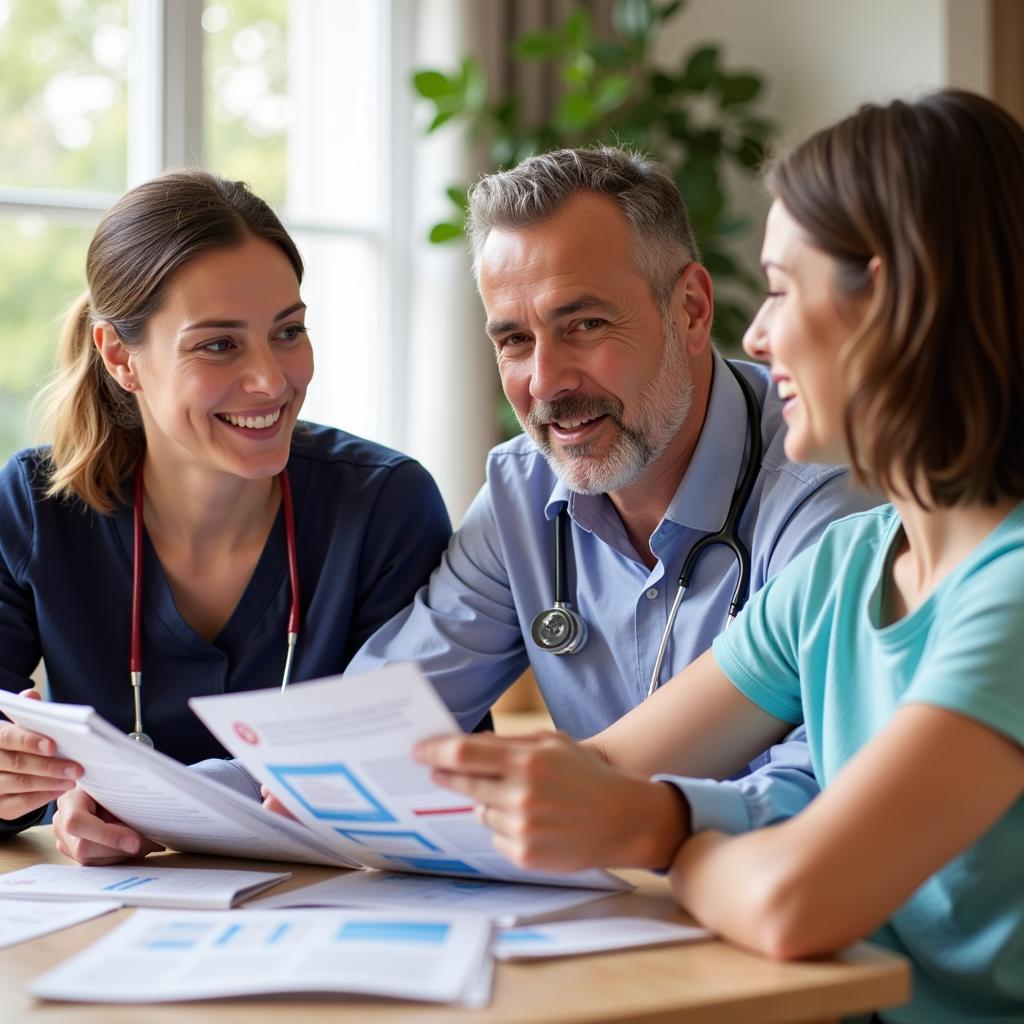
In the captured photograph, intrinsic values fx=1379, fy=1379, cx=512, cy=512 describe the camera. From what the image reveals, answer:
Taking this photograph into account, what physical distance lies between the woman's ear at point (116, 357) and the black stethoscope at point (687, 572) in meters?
0.69

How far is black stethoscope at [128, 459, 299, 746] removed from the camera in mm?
1967

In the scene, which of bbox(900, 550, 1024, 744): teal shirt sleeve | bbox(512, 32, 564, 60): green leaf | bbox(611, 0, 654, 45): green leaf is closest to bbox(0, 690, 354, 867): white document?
bbox(900, 550, 1024, 744): teal shirt sleeve

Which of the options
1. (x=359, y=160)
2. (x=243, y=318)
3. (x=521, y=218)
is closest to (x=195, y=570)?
(x=243, y=318)

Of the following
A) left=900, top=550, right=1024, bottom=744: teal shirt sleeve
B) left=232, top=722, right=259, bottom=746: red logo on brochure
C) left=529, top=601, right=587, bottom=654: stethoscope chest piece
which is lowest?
left=529, top=601, right=587, bottom=654: stethoscope chest piece

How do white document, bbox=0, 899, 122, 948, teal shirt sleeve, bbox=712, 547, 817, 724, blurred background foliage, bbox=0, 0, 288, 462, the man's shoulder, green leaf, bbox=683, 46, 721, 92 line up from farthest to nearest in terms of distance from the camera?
1. green leaf, bbox=683, 46, 721, 92
2. blurred background foliage, bbox=0, 0, 288, 462
3. the man's shoulder
4. teal shirt sleeve, bbox=712, 547, 817, 724
5. white document, bbox=0, 899, 122, 948

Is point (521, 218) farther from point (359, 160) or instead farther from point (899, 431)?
point (359, 160)

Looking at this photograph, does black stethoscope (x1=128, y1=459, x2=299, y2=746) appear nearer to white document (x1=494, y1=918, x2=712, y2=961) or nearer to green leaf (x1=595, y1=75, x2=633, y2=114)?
white document (x1=494, y1=918, x2=712, y2=961)

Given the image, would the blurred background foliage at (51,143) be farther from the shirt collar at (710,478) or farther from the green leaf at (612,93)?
the shirt collar at (710,478)

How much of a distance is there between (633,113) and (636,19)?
0.87 feet

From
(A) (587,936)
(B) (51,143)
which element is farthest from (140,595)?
(B) (51,143)

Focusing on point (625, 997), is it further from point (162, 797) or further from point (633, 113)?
point (633, 113)

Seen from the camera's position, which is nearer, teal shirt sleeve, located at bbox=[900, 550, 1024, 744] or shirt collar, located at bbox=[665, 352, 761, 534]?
teal shirt sleeve, located at bbox=[900, 550, 1024, 744]

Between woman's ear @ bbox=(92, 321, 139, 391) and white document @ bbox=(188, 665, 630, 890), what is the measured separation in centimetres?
106

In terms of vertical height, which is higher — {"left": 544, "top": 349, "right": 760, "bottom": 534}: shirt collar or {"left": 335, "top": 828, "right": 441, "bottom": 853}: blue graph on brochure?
{"left": 544, "top": 349, "right": 760, "bottom": 534}: shirt collar
